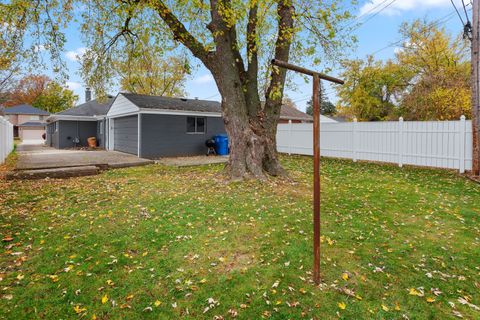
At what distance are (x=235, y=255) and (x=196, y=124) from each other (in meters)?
12.5

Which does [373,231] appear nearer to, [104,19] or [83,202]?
[83,202]

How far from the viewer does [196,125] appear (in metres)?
15.4

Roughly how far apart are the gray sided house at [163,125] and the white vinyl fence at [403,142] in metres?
5.37

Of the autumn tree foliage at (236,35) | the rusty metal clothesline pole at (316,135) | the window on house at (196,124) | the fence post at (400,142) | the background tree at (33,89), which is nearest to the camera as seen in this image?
the rusty metal clothesline pole at (316,135)

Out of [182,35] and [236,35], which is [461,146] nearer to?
[236,35]

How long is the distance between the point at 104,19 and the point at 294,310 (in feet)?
30.6

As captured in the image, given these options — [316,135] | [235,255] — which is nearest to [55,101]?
[235,255]

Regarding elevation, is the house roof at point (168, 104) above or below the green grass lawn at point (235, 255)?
above

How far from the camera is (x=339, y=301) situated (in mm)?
2643

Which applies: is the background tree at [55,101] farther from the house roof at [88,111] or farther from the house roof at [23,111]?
the house roof at [88,111]

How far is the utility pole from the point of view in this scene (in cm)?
782

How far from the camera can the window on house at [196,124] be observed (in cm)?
1519

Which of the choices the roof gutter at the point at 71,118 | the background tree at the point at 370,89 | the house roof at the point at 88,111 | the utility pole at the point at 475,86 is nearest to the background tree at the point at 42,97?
the house roof at the point at 88,111

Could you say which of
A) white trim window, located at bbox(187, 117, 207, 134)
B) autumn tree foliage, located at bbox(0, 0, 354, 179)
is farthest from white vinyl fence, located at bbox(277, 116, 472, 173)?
white trim window, located at bbox(187, 117, 207, 134)
